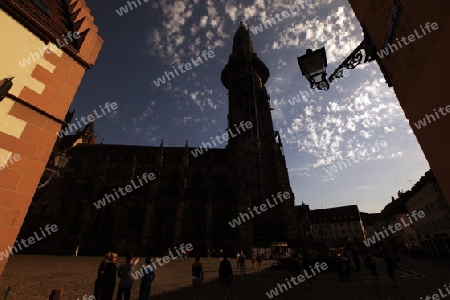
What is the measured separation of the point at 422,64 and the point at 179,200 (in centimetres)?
2769

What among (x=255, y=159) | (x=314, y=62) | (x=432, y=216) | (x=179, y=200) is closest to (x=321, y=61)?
(x=314, y=62)

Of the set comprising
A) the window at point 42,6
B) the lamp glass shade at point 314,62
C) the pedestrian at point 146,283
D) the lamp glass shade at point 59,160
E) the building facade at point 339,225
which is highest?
the building facade at point 339,225

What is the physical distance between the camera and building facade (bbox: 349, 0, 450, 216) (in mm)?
2104

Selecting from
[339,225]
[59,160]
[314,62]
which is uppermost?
[339,225]

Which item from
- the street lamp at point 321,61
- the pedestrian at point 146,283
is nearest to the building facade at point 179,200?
the pedestrian at point 146,283

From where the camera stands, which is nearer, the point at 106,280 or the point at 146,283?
the point at 106,280

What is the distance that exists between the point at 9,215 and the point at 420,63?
16.3ft

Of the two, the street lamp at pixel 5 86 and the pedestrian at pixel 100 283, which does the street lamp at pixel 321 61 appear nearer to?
the street lamp at pixel 5 86

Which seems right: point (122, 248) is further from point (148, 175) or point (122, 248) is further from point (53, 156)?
point (53, 156)

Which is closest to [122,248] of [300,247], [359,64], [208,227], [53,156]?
[208,227]

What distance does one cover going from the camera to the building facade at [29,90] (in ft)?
8.69

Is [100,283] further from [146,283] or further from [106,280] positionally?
[146,283]

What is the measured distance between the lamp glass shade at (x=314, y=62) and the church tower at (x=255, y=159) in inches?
936

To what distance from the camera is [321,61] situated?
3775 millimetres
